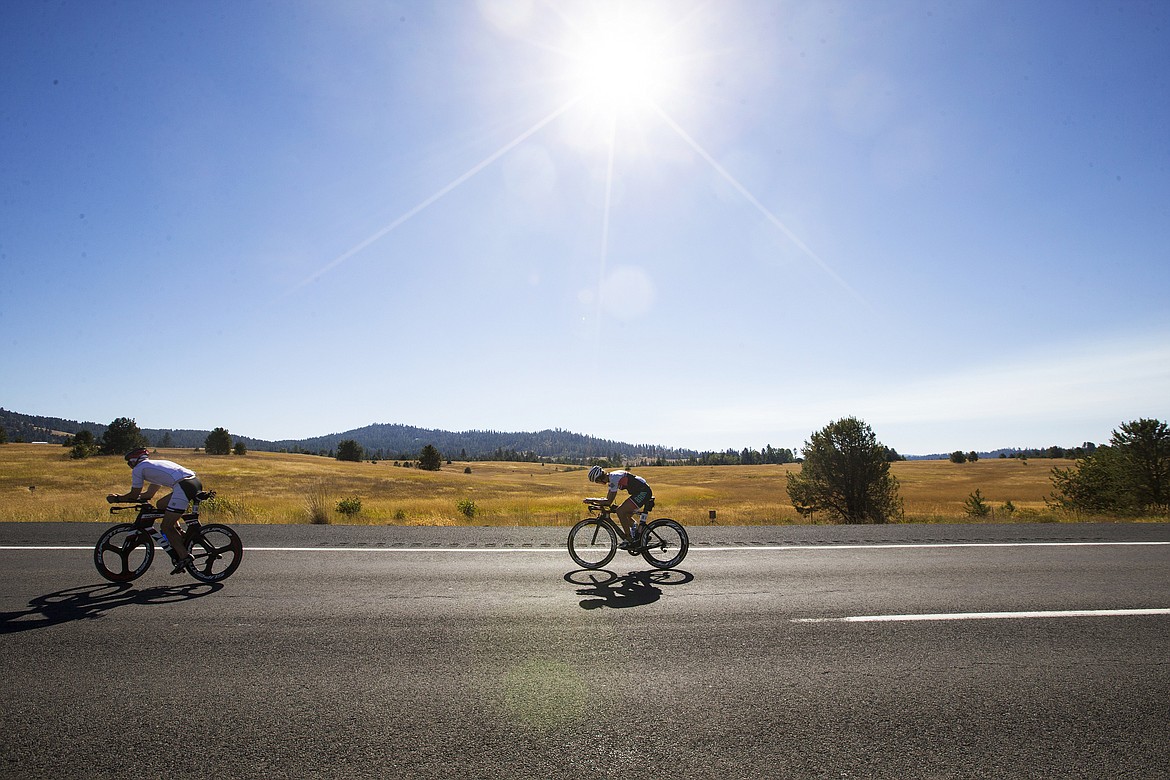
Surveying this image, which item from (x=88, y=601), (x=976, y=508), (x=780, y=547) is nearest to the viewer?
(x=88, y=601)

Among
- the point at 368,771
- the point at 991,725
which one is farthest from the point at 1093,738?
the point at 368,771

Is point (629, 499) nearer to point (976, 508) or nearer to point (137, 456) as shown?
point (137, 456)

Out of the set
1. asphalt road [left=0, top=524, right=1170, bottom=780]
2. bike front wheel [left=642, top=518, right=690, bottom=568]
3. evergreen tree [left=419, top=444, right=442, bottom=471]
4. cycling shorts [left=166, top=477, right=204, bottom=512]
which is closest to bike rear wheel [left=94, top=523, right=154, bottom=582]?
asphalt road [left=0, top=524, right=1170, bottom=780]

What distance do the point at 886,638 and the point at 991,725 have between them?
176 centimetres

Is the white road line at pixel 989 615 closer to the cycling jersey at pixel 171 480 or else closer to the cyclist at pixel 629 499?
the cyclist at pixel 629 499

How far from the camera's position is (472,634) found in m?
5.90

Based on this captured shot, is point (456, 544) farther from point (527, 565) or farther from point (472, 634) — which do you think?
point (472, 634)

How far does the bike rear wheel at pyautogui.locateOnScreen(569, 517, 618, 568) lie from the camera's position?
9.92m

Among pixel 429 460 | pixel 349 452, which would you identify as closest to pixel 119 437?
pixel 349 452

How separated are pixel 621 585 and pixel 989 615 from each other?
180 inches

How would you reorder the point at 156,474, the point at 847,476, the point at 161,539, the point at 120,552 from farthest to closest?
1. the point at 847,476
2. the point at 156,474
3. the point at 161,539
4. the point at 120,552

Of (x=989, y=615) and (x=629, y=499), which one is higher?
(x=629, y=499)

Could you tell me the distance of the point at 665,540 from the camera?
32.2 ft

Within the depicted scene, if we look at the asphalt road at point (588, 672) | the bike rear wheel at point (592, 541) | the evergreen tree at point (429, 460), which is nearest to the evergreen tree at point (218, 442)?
the evergreen tree at point (429, 460)
